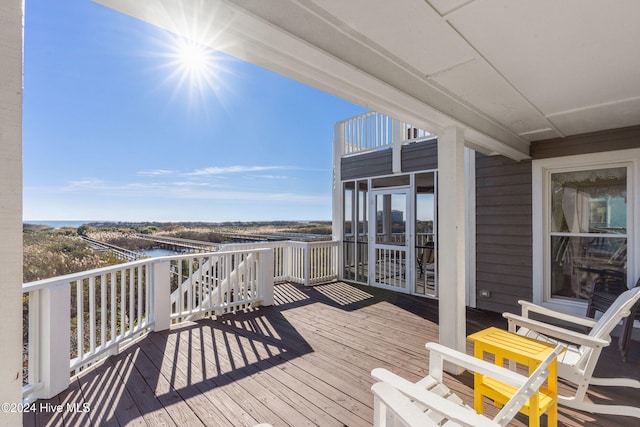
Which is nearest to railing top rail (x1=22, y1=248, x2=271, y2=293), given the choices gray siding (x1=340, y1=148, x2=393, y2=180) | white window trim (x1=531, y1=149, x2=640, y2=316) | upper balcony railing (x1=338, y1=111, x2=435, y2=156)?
gray siding (x1=340, y1=148, x2=393, y2=180)

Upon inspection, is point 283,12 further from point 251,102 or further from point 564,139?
point 251,102

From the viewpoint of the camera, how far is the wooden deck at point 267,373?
6.54 feet

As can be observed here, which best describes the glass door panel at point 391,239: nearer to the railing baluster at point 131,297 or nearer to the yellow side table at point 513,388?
the yellow side table at point 513,388

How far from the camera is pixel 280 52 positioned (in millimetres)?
1417

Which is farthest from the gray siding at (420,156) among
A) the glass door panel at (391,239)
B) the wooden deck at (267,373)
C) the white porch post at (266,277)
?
the white porch post at (266,277)

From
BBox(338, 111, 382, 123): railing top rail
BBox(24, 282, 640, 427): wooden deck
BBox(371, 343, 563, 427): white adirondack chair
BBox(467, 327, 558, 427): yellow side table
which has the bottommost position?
BBox(24, 282, 640, 427): wooden deck

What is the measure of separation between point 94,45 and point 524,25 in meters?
7.18

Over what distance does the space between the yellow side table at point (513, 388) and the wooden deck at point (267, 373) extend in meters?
0.34

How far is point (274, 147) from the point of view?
1448 centimetres

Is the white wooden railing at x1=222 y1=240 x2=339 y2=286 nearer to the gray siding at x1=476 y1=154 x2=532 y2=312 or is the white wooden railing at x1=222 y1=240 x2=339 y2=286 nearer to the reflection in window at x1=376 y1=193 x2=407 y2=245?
the reflection in window at x1=376 y1=193 x2=407 y2=245

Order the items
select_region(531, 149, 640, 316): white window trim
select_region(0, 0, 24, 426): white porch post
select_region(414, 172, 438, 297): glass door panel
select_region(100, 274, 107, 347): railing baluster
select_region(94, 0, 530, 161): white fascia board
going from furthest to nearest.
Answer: select_region(414, 172, 438, 297): glass door panel, select_region(531, 149, 640, 316): white window trim, select_region(100, 274, 107, 347): railing baluster, select_region(94, 0, 530, 161): white fascia board, select_region(0, 0, 24, 426): white porch post

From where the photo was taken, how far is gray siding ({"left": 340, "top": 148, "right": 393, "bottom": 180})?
5742 mm

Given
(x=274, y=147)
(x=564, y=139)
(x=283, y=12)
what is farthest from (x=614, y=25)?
(x=274, y=147)

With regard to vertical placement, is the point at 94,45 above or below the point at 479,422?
above
